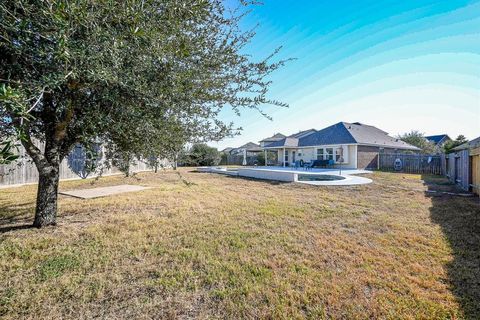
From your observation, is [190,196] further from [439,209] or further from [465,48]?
[465,48]

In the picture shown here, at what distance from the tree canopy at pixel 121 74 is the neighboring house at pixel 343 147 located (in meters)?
22.0

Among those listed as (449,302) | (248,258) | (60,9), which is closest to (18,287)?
(248,258)

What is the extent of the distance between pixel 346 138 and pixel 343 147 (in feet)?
3.24

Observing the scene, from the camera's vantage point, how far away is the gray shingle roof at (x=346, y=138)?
958 inches

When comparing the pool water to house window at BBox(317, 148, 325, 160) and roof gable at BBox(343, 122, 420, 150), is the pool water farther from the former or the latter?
house window at BBox(317, 148, 325, 160)

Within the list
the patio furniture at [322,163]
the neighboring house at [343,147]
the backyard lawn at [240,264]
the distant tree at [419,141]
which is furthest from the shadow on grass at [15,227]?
the distant tree at [419,141]

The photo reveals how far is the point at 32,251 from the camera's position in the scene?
4066mm

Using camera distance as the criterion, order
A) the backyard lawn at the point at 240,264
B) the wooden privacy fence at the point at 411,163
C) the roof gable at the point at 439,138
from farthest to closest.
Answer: the roof gable at the point at 439,138, the wooden privacy fence at the point at 411,163, the backyard lawn at the point at 240,264

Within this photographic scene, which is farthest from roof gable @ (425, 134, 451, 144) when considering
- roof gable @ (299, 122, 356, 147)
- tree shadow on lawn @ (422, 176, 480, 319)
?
tree shadow on lawn @ (422, 176, 480, 319)

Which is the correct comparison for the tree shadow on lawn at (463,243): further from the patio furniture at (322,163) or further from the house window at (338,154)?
the house window at (338,154)

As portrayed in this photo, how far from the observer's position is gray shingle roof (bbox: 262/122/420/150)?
24328 mm

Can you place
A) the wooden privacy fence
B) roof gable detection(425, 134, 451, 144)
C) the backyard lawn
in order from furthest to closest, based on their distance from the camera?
roof gable detection(425, 134, 451, 144) → the wooden privacy fence → the backyard lawn

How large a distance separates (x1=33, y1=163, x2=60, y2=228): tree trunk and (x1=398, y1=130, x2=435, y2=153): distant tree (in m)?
39.7

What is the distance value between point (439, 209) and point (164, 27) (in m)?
9.18
